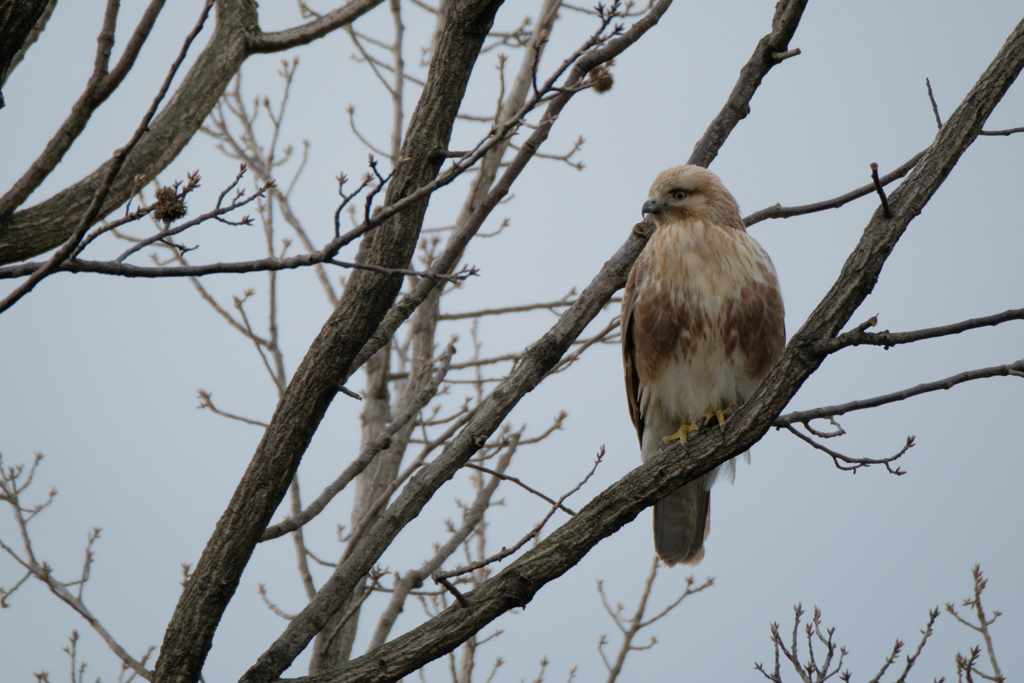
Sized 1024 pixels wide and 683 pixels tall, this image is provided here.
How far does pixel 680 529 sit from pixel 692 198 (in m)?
1.65

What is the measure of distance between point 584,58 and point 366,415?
3032 mm

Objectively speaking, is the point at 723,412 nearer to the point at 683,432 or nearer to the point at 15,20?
the point at 683,432

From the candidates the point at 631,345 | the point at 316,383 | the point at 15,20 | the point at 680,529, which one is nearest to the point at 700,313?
the point at 631,345

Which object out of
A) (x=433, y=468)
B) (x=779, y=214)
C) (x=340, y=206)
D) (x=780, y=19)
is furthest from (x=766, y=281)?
(x=340, y=206)

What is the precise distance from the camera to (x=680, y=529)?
4.37m

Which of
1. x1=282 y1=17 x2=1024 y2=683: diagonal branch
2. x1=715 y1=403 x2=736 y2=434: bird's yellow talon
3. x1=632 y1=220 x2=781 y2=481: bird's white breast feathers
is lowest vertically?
x1=282 y1=17 x2=1024 y2=683: diagonal branch

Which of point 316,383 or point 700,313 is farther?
point 700,313

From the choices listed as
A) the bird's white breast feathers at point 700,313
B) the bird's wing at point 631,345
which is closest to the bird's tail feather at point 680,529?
the bird's wing at point 631,345

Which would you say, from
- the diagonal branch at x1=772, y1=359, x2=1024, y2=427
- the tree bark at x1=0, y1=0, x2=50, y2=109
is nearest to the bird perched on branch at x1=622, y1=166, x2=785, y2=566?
the diagonal branch at x1=772, y1=359, x2=1024, y2=427

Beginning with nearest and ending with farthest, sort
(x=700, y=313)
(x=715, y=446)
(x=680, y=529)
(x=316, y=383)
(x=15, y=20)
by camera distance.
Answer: (x=15, y=20) < (x=715, y=446) < (x=316, y=383) < (x=700, y=313) < (x=680, y=529)

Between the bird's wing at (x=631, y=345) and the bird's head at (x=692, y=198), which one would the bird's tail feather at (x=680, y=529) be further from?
the bird's head at (x=692, y=198)

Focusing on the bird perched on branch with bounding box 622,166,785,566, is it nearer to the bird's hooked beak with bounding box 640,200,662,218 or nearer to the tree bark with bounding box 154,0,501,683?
the bird's hooked beak with bounding box 640,200,662,218

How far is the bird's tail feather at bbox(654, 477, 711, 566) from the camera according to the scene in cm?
436

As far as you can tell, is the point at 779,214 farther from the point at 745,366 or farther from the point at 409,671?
the point at 409,671
